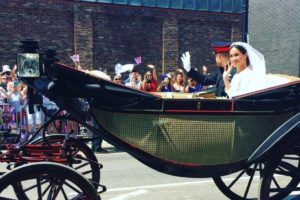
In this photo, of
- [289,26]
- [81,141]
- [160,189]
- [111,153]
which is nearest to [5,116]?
[111,153]

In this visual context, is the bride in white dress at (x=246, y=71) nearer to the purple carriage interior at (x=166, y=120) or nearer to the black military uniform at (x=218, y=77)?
the purple carriage interior at (x=166, y=120)

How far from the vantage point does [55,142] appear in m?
4.07

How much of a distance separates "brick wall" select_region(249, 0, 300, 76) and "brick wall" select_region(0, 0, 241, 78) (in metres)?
0.87

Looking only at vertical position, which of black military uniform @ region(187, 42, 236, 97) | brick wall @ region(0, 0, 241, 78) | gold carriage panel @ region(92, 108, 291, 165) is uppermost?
brick wall @ region(0, 0, 241, 78)

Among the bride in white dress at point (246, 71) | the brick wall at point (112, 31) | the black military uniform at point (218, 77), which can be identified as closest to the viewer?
the bride in white dress at point (246, 71)

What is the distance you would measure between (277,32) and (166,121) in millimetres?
14906

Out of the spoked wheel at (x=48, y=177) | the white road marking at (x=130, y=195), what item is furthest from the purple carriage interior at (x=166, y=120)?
the white road marking at (x=130, y=195)

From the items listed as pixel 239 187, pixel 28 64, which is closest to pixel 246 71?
pixel 28 64

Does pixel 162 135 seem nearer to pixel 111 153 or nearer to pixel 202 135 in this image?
pixel 202 135

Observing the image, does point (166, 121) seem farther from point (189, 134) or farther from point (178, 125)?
point (189, 134)

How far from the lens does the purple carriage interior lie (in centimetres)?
328

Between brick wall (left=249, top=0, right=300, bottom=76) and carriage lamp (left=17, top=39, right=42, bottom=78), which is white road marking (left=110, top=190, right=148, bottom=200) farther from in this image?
brick wall (left=249, top=0, right=300, bottom=76)

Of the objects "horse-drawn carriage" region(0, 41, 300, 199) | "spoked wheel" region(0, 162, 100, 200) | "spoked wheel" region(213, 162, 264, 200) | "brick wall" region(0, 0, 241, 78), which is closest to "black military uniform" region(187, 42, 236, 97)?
"spoked wheel" region(213, 162, 264, 200)

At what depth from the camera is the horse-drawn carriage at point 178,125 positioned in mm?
3297
